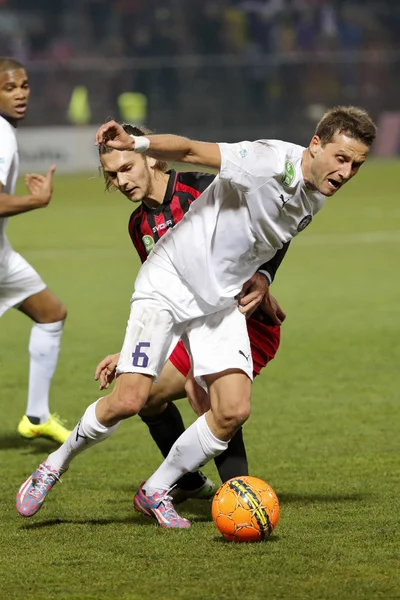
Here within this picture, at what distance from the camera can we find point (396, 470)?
626 centimetres

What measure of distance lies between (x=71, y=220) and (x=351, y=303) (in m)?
8.23

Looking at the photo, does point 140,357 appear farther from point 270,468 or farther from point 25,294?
point 25,294

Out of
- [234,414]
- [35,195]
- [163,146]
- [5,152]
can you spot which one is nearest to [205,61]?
[5,152]

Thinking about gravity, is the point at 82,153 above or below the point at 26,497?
below

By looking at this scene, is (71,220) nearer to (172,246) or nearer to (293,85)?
(293,85)

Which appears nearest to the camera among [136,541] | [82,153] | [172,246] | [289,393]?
[136,541]

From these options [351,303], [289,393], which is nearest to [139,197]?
[289,393]

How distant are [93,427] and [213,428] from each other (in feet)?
1.71

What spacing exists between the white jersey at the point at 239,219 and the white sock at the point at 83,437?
2.34ft

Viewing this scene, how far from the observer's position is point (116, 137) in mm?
4762

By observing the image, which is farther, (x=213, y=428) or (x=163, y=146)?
(x=213, y=428)

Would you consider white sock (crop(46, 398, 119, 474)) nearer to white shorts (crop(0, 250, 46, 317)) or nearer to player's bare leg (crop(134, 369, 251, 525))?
player's bare leg (crop(134, 369, 251, 525))

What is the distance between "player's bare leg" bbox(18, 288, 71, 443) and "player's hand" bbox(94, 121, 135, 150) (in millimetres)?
2764

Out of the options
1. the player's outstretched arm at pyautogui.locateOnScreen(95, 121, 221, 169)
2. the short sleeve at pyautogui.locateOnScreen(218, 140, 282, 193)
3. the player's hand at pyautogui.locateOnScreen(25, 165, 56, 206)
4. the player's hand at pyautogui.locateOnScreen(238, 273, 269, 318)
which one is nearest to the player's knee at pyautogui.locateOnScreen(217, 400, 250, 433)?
the player's hand at pyautogui.locateOnScreen(238, 273, 269, 318)
